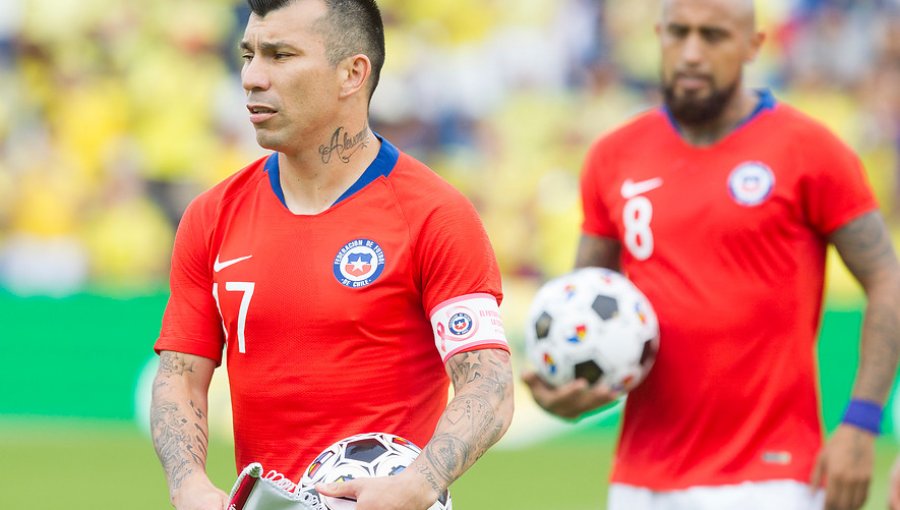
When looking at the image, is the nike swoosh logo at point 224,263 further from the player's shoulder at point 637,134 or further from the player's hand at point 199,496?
the player's shoulder at point 637,134

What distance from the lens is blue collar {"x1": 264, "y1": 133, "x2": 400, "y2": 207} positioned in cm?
399

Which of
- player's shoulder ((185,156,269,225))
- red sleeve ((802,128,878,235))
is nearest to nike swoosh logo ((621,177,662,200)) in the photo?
red sleeve ((802,128,878,235))

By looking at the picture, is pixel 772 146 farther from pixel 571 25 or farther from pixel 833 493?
pixel 571 25

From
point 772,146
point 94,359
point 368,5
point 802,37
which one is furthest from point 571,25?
point 368,5

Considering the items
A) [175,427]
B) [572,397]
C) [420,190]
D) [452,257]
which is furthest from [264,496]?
[572,397]

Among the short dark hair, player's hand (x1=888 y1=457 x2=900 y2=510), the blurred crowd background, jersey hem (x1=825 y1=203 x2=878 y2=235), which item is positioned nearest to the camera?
the short dark hair

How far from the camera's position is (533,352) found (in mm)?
5234

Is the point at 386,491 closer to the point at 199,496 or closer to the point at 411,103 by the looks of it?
the point at 199,496

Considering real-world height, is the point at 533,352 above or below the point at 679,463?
above

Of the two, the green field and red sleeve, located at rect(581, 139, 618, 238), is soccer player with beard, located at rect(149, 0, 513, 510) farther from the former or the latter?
the green field

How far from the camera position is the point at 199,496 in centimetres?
364

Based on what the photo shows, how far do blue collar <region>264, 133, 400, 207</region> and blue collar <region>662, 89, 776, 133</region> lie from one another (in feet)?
5.02

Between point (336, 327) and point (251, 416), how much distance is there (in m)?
0.36

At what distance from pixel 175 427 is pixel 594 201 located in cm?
209
